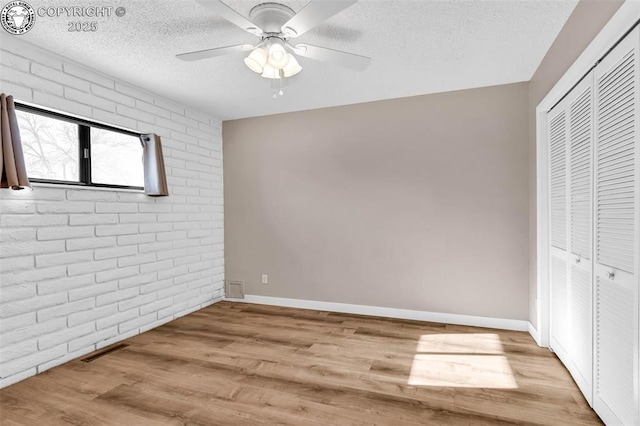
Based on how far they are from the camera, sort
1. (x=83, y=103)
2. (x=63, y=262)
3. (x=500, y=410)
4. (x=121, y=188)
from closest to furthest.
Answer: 1. (x=500, y=410)
2. (x=63, y=262)
3. (x=83, y=103)
4. (x=121, y=188)

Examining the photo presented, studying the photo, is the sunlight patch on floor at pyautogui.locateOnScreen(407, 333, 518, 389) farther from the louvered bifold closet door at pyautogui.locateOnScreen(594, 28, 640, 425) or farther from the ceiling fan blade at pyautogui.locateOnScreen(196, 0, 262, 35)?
the ceiling fan blade at pyautogui.locateOnScreen(196, 0, 262, 35)

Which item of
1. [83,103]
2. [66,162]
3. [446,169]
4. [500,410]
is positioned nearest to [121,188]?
[66,162]

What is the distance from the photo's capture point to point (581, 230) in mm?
2006

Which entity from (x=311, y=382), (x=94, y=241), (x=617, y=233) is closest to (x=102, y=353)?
(x=94, y=241)

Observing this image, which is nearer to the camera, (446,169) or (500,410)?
(500,410)

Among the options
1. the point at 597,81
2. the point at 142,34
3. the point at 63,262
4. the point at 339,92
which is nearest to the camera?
the point at 597,81

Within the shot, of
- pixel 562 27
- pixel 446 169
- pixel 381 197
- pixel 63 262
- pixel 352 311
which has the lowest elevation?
pixel 352 311

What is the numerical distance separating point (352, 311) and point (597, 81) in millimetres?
2956

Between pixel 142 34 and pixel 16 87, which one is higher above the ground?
pixel 142 34

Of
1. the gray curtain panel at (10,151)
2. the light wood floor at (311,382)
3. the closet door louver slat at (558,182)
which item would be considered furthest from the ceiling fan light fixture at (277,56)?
the light wood floor at (311,382)

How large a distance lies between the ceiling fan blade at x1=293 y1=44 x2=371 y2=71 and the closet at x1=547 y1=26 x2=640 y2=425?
1.30 metres

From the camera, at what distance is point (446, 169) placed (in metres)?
3.37

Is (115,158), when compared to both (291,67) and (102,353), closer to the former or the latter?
(102,353)

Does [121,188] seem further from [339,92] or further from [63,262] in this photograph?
[339,92]
